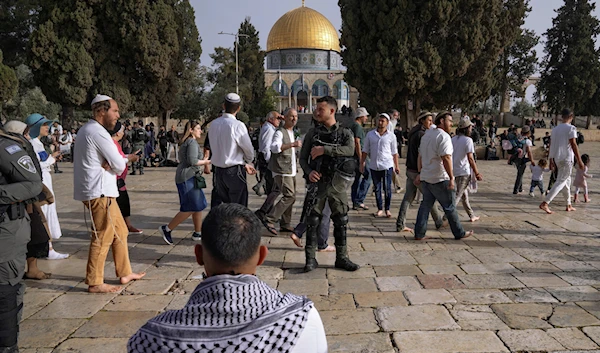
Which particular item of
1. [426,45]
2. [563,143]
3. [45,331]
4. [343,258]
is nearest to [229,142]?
[343,258]

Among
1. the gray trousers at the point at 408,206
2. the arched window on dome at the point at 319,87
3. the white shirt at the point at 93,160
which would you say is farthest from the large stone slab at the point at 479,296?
the arched window on dome at the point at 319,87

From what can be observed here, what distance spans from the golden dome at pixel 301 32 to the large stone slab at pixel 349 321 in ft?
194

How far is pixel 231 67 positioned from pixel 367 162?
1459 inches

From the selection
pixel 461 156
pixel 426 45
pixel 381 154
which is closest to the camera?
pixel 461 156

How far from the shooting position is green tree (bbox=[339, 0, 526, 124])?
82.1 ft

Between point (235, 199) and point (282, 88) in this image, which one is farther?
point (282, 88)

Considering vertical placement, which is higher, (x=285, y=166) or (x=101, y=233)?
(x=285, y=166)

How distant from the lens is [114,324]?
3.55m

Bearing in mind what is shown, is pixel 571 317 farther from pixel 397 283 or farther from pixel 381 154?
pixel 381 154

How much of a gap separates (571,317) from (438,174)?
257cm

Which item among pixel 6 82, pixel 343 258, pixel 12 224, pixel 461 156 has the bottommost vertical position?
pixel 343 258

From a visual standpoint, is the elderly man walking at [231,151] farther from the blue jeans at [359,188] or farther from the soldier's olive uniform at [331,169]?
the blue jeans at [359,188]

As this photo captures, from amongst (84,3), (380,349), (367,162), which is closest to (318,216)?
(380,349)

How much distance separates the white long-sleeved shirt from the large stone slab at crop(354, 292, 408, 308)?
370 centimetres
